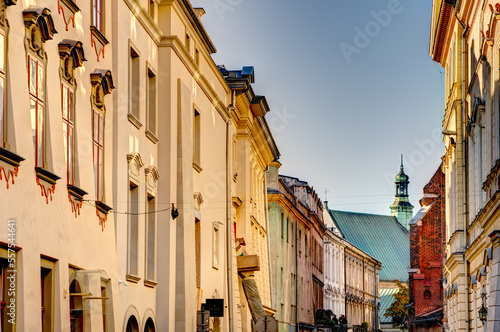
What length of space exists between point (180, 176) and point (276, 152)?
23618mm

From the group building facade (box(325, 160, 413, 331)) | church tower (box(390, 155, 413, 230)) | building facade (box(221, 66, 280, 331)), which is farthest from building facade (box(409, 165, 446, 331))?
church tower (box(390, 155, 413, 230))

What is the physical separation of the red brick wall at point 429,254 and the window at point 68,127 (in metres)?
42.9

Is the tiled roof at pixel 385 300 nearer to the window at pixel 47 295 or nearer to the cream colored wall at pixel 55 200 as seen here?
the cream colored wall at pixel 55 200

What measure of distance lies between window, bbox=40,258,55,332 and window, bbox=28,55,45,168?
1.70m

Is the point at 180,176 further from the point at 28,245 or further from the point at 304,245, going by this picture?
the point at 304,245

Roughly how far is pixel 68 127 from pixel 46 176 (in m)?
2.01

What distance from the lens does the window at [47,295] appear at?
15.3 meters

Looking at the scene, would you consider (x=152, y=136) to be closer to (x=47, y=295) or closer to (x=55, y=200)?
(x=55, y=200)

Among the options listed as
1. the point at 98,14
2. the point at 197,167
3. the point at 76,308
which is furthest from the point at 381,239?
the point at 76,308

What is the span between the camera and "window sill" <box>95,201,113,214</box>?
59.7 ft

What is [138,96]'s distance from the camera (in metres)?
22.7

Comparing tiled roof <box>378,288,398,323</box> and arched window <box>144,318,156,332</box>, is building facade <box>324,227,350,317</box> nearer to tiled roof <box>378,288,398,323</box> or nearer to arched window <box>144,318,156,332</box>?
tiled roof <box>378,288,398,323</box>

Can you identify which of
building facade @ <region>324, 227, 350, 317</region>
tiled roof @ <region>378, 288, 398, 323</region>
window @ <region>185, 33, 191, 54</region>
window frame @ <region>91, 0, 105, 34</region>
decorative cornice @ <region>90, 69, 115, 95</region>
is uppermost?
window @ <region>185, 33, 191, 54</region>

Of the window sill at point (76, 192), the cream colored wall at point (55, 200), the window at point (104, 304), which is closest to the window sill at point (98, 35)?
the cream colored wall at point (55, 200)
